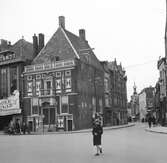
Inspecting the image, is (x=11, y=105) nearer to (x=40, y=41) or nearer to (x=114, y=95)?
(x=40, y=41)

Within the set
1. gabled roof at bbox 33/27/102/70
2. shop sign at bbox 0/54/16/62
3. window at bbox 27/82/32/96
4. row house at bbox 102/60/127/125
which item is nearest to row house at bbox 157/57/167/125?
row house at bbox 102/60/127/125

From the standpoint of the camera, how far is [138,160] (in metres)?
12.1

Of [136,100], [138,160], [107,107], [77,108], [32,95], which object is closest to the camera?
[138,160]

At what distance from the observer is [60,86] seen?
4478cm

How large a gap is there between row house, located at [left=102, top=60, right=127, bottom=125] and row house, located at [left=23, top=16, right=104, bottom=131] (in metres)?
7.51

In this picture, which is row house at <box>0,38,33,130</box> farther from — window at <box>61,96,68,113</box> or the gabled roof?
window at <box>61,96,68,113</box>

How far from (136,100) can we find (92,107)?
93.3 metres

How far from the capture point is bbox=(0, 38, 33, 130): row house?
48406mm

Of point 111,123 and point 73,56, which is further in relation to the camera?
point 111,123

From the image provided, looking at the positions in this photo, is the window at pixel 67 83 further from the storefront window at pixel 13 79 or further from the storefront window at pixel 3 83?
the storefront window at pixel 3 83

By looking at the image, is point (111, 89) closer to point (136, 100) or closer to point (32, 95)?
point (32, 95)

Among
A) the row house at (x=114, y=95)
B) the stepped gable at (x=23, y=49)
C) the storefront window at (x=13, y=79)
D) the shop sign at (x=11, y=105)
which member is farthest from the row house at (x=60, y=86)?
the row house at (x=114, y=95)

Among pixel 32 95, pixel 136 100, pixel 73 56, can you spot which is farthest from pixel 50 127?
pixel 136 100

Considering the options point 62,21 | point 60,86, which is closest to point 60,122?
point 60,86
